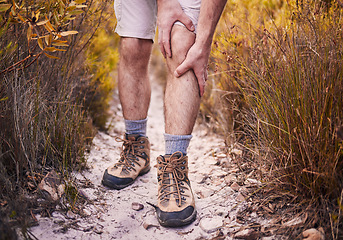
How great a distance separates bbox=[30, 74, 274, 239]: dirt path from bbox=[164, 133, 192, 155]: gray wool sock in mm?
332

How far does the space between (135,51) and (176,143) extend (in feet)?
2.39

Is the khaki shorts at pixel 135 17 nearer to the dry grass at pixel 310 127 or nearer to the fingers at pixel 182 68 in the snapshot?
the fingers at pixel 182 68

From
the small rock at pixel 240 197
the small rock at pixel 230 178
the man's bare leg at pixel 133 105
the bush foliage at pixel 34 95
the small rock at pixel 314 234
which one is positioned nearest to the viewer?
the small rock at pixel 314 234

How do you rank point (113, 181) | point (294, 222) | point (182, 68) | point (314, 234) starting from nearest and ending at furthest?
point (314, 234) < point (294, 222) < point (182, 68) < point (113, 181)

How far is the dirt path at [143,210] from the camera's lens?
1394 millimetres

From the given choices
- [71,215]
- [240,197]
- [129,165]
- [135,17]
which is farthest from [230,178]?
[135,17]

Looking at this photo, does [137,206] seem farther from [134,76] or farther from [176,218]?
[134,76]

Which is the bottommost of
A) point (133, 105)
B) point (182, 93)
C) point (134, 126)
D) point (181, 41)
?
point (134, 126)

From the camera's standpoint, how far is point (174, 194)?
1552 millimetres

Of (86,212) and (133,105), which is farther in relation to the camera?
(133,105)

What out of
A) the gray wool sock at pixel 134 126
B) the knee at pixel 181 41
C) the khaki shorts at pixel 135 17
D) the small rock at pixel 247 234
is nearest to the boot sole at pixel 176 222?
the small rock at pixel 247 234

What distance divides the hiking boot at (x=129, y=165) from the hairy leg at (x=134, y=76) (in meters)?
0.17

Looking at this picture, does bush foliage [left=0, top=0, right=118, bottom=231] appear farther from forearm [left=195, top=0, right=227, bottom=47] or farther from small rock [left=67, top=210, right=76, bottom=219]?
forearm [left=195, top=0, right=227, bottom=47]

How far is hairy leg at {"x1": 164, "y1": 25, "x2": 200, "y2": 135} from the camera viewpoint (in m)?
1.59
